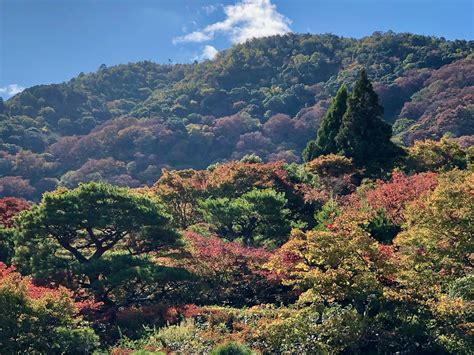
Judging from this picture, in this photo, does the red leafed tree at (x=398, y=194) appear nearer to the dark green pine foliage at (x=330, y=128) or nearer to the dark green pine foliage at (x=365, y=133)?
the dark green pine foliage at (x=365, y=133)

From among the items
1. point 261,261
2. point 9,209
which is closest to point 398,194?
point 261,261

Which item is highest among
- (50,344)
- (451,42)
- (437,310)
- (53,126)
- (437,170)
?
(451,42)

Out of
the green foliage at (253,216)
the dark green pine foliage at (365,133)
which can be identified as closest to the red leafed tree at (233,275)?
the green foliage at (253,216)

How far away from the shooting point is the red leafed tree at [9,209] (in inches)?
936

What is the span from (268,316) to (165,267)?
4431 millimetres

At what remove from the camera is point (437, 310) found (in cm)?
1444

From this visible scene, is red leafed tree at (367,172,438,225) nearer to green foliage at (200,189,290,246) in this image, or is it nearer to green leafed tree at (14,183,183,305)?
green foliage at (200,189,290,246)

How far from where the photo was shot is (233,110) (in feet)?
345

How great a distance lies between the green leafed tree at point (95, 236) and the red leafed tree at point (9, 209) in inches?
159

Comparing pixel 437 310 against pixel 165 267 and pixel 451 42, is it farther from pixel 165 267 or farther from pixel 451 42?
pixel 451 42

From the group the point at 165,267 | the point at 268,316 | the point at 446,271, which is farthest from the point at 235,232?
the point at 446,271

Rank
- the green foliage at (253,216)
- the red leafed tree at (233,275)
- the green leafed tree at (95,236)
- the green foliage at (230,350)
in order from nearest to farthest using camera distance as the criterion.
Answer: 1. the green foliage at (230,350)
2. the green leafed tree at (95,236)
3. the red leafed tree at (233,275)
4. the green foliage at (253,216)

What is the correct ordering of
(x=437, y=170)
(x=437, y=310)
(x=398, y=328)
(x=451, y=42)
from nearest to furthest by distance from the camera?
(x=437, y=310) → (x=398, y=328) → (x=437, y=170) → (x=451, y=42)

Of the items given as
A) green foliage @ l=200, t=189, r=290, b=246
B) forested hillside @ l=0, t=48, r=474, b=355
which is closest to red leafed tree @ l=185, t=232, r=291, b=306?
forested hillside @ l=0, t=48, r=474, b=355
